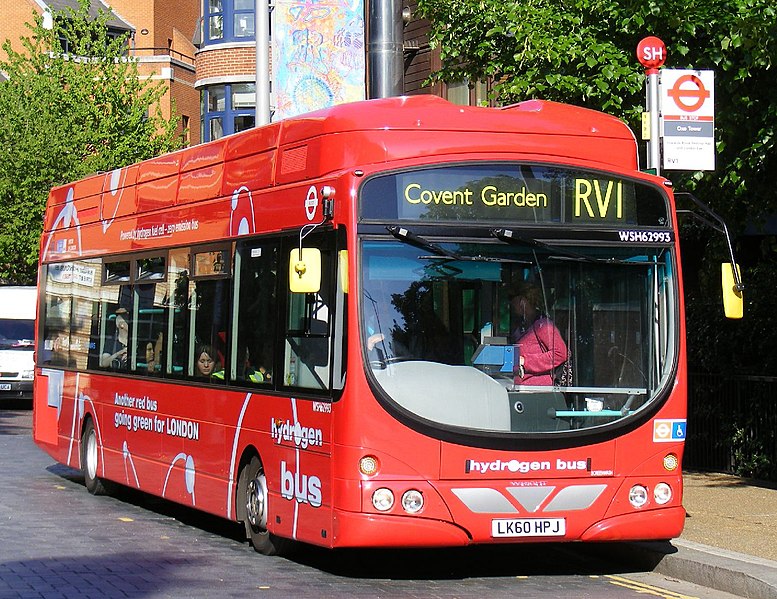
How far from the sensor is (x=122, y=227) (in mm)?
14742

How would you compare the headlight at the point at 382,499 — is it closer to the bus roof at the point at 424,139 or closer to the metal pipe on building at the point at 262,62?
the bus roof at the point at 424,139

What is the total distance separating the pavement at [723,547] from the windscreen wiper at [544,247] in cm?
208

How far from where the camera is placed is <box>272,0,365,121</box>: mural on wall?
57.5 feet

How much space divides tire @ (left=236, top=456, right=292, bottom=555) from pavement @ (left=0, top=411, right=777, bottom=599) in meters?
2.47

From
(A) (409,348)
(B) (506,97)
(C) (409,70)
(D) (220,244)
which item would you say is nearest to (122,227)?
(D) (220,244)

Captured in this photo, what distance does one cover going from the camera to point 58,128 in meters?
42.4

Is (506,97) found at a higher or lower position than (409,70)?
lower

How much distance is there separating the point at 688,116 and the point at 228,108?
28486 millimetres

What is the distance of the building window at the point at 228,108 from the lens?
39094mm

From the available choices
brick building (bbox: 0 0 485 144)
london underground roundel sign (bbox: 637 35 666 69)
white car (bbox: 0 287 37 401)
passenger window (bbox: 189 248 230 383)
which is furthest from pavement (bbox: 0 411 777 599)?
white car (bbox: 0 287 37 401)

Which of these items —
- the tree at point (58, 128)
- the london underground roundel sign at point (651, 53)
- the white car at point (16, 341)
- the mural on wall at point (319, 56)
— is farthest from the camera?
the tree at point (58, 128)

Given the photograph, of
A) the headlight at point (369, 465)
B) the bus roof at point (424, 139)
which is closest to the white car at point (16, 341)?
the bus roof at point (424, 139)

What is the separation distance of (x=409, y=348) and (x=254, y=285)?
205cm

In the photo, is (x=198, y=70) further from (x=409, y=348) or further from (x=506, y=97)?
(x=409, y=348)
